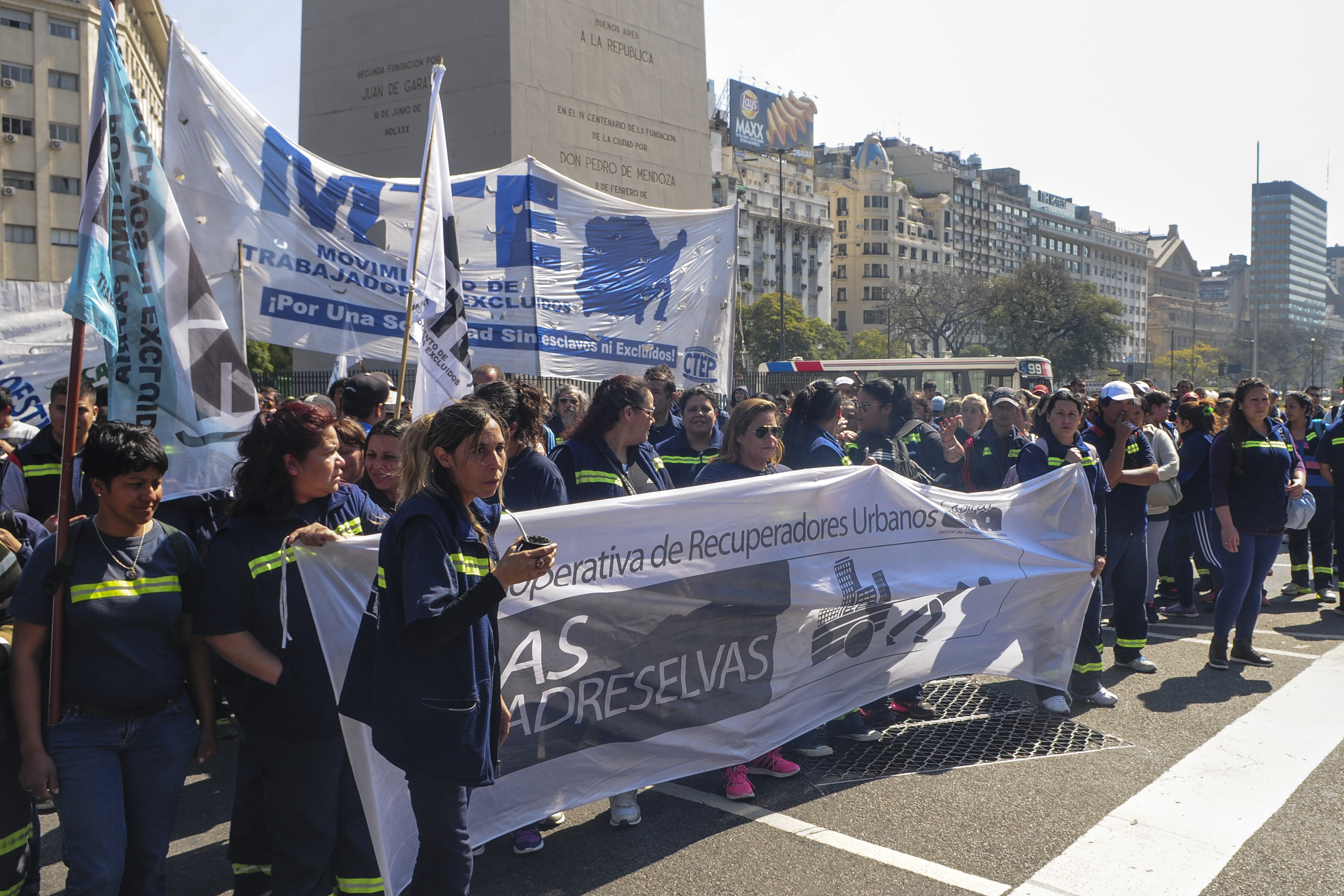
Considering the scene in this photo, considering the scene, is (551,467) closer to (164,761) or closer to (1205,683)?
(164,761)

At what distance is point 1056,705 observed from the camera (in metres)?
5.69

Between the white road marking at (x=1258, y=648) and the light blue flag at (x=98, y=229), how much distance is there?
264 inches

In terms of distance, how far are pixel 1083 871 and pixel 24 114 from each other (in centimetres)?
6130

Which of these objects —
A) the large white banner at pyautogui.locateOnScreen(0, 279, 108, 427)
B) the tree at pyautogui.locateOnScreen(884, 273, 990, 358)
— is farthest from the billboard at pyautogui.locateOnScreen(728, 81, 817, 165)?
the large white banner at pyautogui.locateOnScreen(0, 279, 108, 427)

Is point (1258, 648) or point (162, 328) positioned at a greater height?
point (162, 328)

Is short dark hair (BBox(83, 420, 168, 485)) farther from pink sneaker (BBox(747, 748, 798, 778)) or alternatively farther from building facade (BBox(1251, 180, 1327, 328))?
building facade (BBox(1251, 180, 1327, 328))

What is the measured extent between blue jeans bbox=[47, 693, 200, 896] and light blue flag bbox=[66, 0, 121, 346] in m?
1.20

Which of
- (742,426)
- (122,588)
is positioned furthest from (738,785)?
(122,588)

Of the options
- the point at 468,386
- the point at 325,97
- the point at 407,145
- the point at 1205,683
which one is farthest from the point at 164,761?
the point at 325,97

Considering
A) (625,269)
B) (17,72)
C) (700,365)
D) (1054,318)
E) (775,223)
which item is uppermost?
(775,223)

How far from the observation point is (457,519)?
2.76 metres

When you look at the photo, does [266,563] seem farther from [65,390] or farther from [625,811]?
[65,390]

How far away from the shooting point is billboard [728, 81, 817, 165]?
94375 mm

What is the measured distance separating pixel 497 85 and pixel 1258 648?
11.8 m
